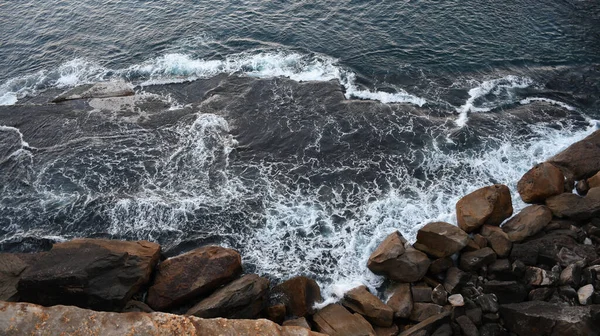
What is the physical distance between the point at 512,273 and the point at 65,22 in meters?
42.5

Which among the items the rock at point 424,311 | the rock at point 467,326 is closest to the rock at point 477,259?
the rock at point 424,311

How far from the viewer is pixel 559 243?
18.4 metres

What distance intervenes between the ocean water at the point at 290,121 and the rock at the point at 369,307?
3.09 feet

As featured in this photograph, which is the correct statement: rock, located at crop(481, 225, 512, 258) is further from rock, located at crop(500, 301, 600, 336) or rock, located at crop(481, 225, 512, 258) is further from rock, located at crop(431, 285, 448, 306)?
rock, located at crop(431, 285, 448, 306)

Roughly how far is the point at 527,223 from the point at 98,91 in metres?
29.0

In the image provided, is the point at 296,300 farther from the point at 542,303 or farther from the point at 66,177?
the point at 66,177

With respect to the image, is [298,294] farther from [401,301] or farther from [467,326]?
[467,326]

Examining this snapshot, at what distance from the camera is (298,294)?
56.9 ft

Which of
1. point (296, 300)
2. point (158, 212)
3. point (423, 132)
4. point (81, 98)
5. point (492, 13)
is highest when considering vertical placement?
point (492, 13)

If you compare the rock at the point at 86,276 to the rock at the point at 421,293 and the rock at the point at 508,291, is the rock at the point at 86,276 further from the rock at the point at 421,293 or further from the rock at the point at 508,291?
the rock at the point at 508,291

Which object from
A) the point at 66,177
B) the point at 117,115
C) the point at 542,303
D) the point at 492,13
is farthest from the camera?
the point at 492,13

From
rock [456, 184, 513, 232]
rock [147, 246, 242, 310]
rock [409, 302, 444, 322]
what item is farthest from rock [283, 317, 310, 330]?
rock [456, 184, 513, 232]

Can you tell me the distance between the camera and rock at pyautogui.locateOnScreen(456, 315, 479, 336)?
1574cm

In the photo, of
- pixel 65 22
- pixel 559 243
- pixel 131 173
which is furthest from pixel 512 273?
pixel 65 22
